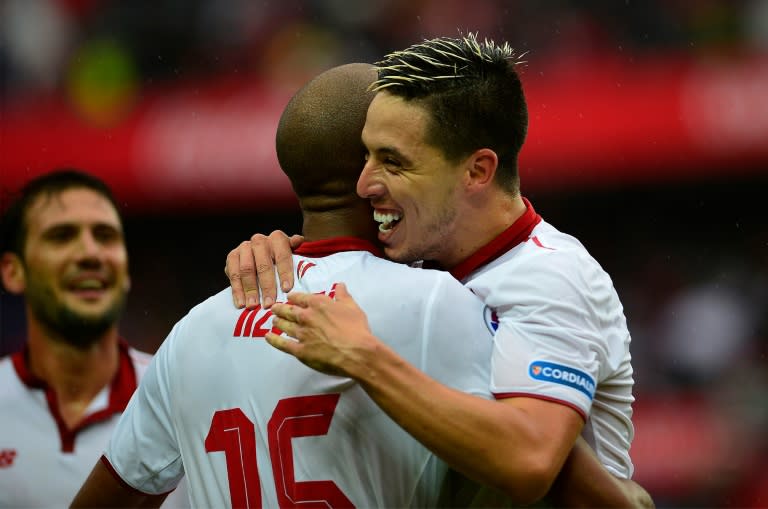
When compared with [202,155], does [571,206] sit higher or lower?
lower

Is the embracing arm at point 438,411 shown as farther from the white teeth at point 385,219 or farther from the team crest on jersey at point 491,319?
the white teeth at point 385,219

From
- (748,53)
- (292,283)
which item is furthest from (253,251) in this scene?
(748,53)

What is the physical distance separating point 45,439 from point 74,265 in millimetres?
791

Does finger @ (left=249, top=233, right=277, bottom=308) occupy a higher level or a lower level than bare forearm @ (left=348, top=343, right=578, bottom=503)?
higher

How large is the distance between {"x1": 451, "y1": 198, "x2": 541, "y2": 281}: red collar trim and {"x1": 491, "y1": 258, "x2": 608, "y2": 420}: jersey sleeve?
8.7 inches

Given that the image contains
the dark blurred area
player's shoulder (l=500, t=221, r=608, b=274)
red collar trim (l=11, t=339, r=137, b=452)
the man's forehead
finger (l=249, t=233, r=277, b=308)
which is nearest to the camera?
player's shoulder (l=500, t=221, r=608, b=274)

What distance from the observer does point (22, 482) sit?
470 cm

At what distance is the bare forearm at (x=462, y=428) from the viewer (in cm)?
231

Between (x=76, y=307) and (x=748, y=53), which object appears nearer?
(x=76, y=307)

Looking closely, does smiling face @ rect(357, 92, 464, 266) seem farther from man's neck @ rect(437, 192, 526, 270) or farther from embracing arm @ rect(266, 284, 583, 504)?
embracing arm @ rect(266, 284, 583, 504)

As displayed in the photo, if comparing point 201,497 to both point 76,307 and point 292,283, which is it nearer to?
point 292,283

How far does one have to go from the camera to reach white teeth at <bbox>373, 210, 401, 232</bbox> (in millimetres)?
2807

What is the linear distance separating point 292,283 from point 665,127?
8465 mm

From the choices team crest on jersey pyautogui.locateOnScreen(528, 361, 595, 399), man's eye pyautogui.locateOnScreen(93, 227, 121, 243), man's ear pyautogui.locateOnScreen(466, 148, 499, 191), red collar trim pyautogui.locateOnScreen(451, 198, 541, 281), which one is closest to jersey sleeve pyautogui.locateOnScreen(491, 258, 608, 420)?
team crest on jersey pyautogui.locateOnScreen(528, 361, 595, 399)
